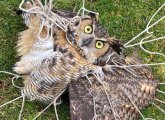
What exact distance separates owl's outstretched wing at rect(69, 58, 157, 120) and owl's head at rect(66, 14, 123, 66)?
180mm

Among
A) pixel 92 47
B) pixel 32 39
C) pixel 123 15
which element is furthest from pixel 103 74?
pixel 123 15

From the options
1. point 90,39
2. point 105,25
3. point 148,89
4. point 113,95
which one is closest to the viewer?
point 90,39

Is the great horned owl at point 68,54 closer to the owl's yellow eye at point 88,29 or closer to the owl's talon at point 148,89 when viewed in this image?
the owl's yellow eye at point 88,29

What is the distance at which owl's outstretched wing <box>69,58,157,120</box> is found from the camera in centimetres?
353

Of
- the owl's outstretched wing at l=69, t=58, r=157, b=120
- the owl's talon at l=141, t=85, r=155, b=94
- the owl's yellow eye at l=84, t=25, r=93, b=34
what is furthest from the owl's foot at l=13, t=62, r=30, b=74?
the owl's talon at l=141, t=85, r=155, b=94

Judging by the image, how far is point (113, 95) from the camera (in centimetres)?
367

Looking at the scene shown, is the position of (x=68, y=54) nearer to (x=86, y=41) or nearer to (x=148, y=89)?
(x=86, y=41)

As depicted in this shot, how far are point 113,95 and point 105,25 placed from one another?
80cm

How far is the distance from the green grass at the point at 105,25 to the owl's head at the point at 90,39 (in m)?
0.59

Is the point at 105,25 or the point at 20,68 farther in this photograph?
the point at 105,25

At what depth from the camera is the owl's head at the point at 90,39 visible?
345cm

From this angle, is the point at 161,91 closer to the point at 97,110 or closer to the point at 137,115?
the point at 137,115

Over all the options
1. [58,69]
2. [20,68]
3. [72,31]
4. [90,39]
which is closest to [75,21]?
[72,31]

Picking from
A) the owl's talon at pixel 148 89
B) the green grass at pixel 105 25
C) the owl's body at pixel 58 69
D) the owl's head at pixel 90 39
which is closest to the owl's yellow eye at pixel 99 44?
the owl's head at pixel 90 39
